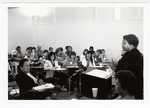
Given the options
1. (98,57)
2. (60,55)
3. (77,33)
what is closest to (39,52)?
(60,55)

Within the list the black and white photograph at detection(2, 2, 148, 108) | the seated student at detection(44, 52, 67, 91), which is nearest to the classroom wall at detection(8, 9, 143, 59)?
the black and white photograph at detection(2, 2, 148, 108)

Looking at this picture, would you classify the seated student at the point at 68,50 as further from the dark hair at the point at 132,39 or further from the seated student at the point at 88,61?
the dark hair at the point at 132,39

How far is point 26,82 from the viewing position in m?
2.15

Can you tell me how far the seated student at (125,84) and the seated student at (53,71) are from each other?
557 millimetres

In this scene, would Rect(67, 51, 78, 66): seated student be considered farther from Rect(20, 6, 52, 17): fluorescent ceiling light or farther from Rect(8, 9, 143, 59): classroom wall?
Rect(20, 6, 52, 17): fluorescent ceiling light

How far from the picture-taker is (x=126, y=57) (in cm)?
214

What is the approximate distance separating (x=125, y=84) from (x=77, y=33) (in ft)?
2.30

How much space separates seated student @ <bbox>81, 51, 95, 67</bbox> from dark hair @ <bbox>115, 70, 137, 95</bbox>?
0.28 meters

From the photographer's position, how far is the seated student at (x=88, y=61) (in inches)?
84.0

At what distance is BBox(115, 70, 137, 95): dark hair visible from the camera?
1.93 metres

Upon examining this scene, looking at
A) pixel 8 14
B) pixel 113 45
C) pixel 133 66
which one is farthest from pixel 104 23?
pixel 8 14

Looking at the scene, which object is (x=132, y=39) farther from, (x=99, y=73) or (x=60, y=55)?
(x=60, y=55)

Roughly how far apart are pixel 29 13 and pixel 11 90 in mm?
828
